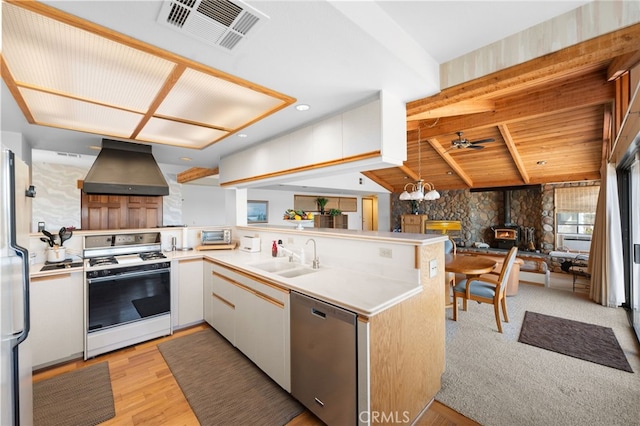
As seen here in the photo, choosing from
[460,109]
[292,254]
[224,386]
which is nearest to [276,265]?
[292,254]

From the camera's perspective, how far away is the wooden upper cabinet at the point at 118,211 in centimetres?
584

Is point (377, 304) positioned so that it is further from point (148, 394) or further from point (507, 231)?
point (507, 231)

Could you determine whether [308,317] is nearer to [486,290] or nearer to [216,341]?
[216,341]

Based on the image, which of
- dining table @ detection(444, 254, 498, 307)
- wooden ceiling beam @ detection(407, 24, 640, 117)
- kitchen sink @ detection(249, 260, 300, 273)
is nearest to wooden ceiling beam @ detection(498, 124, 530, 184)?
dining table @ detection(444, 254, 498, 307)

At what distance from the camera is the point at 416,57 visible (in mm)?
1665

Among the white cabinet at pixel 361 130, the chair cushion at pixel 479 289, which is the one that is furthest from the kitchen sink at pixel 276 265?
the chair cushion at pixel 479 289

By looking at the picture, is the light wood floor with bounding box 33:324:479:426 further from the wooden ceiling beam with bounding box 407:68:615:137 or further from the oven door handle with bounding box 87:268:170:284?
the wooden ceiling beam with bounding box 407:68:615:137

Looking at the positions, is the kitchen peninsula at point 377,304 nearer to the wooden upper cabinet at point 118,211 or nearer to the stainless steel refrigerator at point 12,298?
the stainless steel refrigerator at point 12,298

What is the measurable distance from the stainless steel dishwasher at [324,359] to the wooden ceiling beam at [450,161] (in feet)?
15.6

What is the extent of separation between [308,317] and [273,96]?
5.35ft

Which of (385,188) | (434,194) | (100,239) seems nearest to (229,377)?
(100,239)

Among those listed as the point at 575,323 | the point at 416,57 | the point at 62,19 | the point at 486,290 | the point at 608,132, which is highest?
the point at 608,132

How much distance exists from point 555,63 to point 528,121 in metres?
3.75

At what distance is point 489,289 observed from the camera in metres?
3.37
